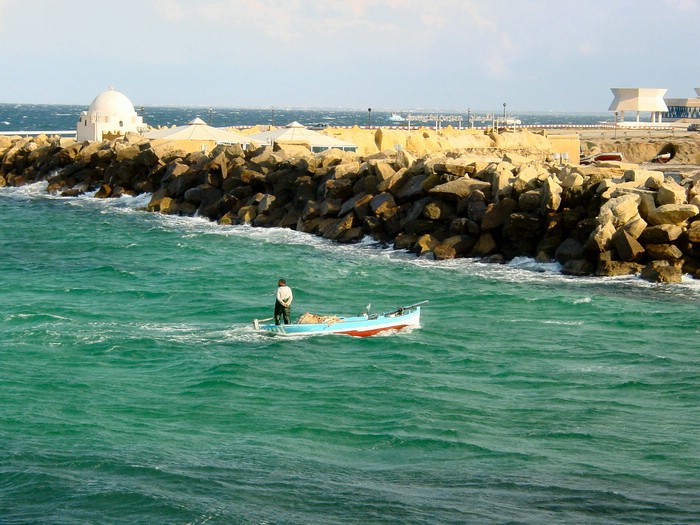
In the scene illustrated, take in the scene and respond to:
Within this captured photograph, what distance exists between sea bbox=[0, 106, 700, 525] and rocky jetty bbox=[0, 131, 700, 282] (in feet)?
3.46

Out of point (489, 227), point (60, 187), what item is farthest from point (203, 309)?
point (60, 187)

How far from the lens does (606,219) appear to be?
95.0 ft

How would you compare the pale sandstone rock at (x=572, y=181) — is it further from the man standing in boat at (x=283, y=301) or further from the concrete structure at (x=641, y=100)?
the concrete structure at (x=641, y=100)

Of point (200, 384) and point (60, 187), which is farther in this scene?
point (60, 187)

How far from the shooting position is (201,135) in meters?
51.4

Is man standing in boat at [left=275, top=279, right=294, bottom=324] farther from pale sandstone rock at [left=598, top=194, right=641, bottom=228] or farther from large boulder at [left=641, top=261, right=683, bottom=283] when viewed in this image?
large boulder at [left=641, top=261, right=683, bottom=283]

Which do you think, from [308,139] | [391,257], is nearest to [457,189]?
[391,257]

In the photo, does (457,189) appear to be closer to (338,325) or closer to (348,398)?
(338,325)

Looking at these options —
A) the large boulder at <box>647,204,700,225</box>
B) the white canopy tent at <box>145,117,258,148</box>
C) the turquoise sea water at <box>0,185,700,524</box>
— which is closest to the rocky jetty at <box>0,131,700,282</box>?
the large boulder at <box>647,204,700,225</box>

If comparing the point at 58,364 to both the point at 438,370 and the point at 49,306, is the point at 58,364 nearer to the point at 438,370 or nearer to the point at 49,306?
the point at 49,306

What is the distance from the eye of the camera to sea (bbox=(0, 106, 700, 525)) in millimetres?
14031

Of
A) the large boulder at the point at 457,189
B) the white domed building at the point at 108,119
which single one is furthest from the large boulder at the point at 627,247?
the white domed building at the point at 108,119

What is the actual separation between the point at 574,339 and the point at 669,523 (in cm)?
1006

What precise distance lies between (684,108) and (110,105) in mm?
60296
